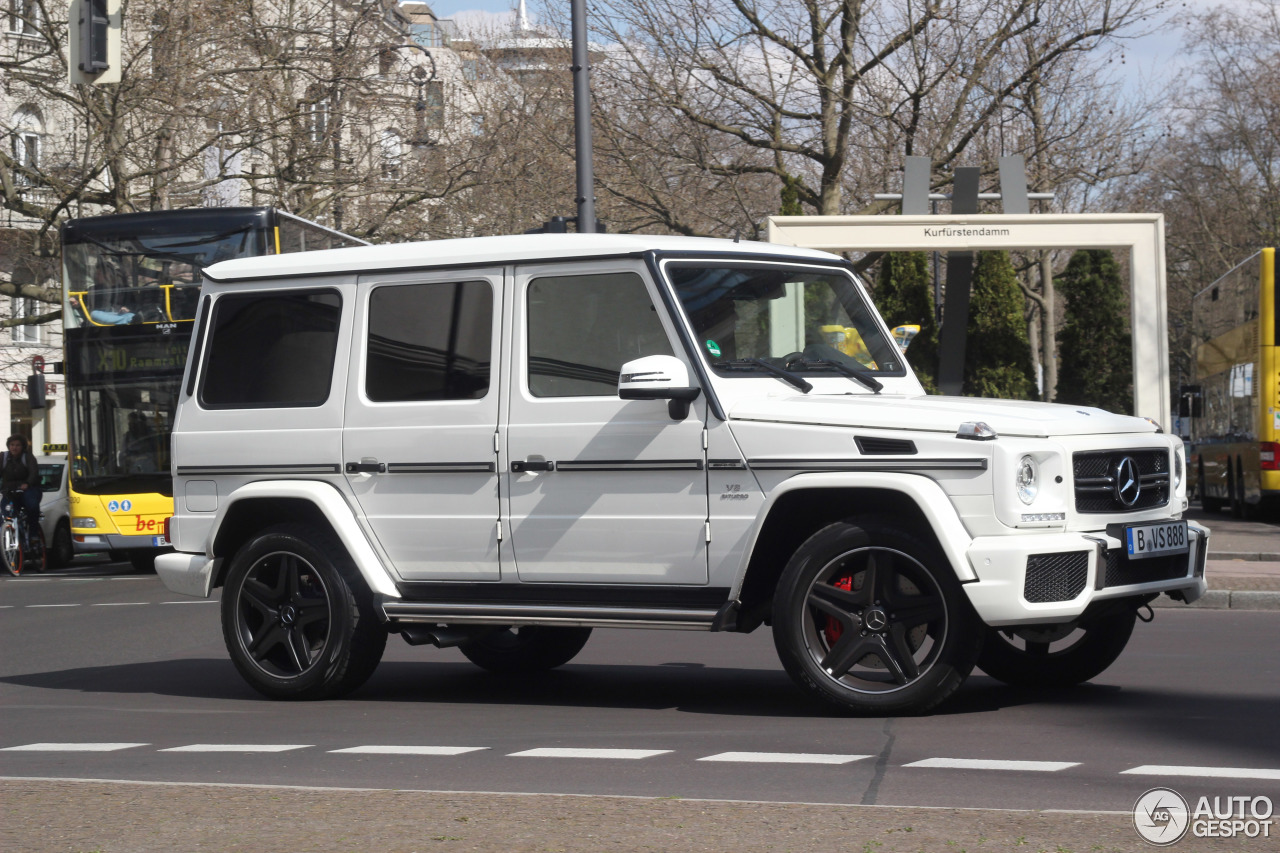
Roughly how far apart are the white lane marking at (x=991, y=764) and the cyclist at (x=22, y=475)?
18744mm

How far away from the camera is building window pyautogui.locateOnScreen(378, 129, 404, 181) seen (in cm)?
2847

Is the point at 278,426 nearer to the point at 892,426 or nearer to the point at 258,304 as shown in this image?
the point at 258,304

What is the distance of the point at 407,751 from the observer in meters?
6.62

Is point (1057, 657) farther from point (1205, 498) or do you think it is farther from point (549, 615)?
point (1205, 498)

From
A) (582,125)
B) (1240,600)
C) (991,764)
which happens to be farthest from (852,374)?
(582,125)

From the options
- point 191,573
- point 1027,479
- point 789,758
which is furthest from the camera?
point 191,573

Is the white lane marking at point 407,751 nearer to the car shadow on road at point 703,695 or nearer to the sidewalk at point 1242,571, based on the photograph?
the car shadow on road at point 703,695

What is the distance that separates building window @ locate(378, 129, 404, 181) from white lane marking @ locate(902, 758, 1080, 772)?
77.3 ft

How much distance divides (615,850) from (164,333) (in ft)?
53.3

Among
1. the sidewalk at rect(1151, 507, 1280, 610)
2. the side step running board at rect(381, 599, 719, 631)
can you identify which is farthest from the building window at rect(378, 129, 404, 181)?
the side step running board at rect(381, 599, 719, 631)

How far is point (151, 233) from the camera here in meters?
19.6

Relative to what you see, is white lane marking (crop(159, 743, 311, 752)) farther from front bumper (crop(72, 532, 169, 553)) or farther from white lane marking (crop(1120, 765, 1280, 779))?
front bumper (crop(72, 532, 169, 553))

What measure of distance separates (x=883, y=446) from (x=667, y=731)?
1.49 meters

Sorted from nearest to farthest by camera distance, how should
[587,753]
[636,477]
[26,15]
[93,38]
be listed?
[587,753]
[636,477]
[93,38]
[26,15]
